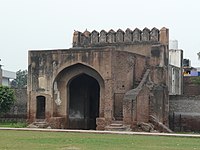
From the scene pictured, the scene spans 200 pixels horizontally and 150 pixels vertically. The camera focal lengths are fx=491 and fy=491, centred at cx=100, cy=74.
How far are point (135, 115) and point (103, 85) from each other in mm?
2900

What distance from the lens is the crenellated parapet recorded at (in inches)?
1128

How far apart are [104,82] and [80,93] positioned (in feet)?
13.3

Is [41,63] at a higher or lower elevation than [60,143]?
higher

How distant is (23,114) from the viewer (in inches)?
1228

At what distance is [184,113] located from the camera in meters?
27.5

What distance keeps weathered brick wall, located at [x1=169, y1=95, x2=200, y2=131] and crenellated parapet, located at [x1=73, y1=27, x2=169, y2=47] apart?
351cm

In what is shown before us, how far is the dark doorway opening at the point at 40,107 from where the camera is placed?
26250 millimetres

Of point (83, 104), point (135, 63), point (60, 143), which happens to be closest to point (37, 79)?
point (83, 104)

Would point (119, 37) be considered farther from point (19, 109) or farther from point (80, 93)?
point (19, 109)

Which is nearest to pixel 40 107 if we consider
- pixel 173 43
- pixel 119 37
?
pixel 119 37

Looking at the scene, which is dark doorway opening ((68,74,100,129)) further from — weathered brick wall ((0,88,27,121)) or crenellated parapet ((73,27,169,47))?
weathered brick wall ((0,88,27,121))

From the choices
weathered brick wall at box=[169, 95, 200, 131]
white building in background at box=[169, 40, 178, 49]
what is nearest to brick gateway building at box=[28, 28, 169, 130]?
weathered brick wall at box=[169, 95, 200, 131]

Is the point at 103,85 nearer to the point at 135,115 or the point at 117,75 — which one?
the point at 117,75

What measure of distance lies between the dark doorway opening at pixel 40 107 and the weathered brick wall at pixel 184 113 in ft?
23.6
